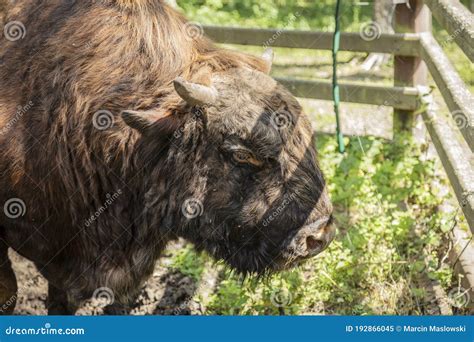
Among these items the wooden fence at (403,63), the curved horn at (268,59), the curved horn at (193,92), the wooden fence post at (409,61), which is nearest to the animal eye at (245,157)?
the curved horn at (193,92)

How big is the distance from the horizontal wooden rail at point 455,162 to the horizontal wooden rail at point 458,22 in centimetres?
102

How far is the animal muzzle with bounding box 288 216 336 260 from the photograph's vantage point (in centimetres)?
510

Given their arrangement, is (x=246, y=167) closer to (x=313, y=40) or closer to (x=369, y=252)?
(x=369, y=252)

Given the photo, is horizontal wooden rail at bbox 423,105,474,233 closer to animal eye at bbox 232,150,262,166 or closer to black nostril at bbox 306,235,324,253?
black nostril at bbox 306,235,324,253

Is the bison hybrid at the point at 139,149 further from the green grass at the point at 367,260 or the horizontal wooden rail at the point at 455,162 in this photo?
the horizontal wooden rail at the point at 455,162

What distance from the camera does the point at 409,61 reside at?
9133mm

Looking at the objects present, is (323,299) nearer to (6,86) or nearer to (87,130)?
(87,130)

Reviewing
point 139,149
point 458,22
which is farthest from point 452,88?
point 139,149

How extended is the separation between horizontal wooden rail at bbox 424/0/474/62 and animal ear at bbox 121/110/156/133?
7.23ft

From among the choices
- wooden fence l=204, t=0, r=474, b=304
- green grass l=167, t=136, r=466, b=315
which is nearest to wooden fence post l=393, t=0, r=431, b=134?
wooden fence l=204, t=0, r=474, b=304

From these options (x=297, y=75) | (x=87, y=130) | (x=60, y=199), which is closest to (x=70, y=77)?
(x=87, y=130)

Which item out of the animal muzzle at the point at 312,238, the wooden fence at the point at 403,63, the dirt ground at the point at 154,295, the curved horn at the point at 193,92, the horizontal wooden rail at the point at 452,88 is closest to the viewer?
the curved horn at the point at 193,92

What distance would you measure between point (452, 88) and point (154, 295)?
316 cm

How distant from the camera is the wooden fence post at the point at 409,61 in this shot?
29.1 feet
